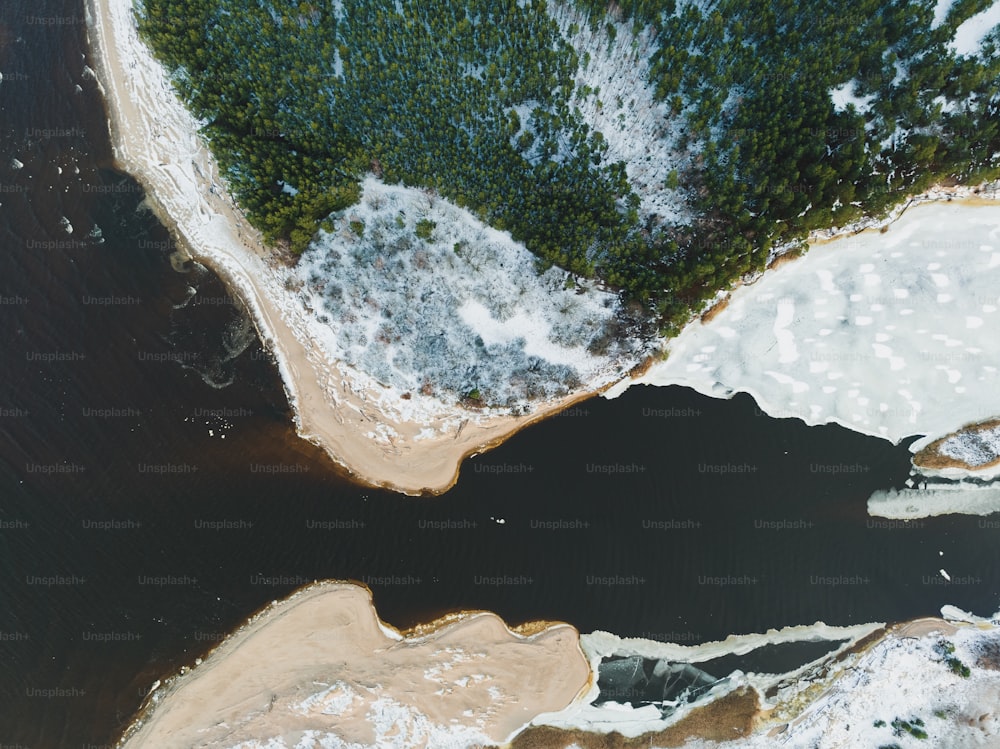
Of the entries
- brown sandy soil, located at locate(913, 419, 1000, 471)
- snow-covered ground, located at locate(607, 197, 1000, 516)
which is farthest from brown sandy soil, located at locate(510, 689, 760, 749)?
snow-covered ground, located at locate(607, 197, 1000, 516)

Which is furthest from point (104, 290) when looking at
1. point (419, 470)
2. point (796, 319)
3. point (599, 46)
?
point (796, 319)

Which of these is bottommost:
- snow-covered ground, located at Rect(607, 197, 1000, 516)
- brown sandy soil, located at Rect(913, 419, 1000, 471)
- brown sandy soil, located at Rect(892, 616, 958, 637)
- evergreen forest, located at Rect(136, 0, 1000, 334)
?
brown sandy soil, located at Rect(892, 616, 958, 637)

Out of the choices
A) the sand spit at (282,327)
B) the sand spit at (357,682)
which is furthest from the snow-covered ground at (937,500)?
the sand spit at (357,682)

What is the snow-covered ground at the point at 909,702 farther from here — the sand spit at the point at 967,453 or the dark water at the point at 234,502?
the sand spit at the point at 967,453

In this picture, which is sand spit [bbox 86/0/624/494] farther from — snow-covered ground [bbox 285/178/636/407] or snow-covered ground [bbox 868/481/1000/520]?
snow-covered ground [bbox 868/481/1000/520]

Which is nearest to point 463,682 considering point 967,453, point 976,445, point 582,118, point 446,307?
point 446,307

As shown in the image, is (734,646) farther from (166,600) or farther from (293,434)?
(166,600)
